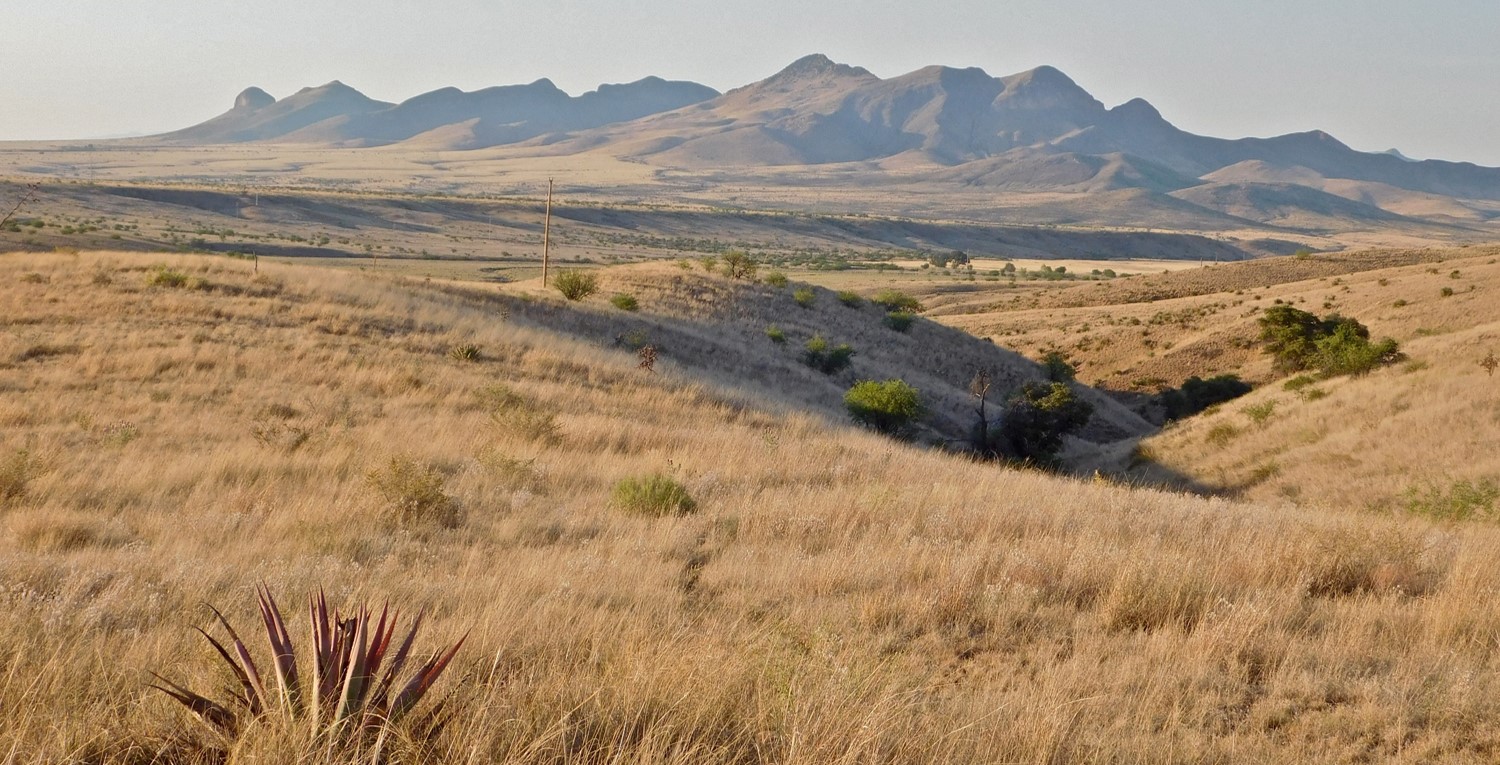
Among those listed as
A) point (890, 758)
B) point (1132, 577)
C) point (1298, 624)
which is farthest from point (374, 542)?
point (1298, 624)

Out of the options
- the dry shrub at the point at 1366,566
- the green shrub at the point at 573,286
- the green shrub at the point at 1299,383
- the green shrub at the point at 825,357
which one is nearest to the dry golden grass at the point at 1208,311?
the green shrub at the point at 1299,383

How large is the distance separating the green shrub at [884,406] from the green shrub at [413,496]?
22.6 meters

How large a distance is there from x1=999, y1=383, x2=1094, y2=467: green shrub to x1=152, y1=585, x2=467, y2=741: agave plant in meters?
34.3

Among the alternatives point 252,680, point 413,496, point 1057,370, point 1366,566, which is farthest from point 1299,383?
point 252,680

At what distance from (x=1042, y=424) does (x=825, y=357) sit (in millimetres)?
9454

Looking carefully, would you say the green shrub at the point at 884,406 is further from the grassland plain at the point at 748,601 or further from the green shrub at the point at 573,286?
the grassland plain at the point at 748,601

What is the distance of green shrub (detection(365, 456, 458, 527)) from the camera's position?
7734 millimetres

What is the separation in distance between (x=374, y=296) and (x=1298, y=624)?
2597cm

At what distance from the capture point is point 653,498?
8.62m

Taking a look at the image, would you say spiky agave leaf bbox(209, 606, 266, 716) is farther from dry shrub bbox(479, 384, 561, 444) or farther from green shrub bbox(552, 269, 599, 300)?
green shrub bbox(552, 269, 599, 300)

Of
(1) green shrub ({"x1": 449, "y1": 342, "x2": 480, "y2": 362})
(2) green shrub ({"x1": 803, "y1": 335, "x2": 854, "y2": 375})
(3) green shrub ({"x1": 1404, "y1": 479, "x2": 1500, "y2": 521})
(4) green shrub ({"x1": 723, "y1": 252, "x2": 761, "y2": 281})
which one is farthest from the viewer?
(4) green shrub ({"x1": 723, "y1": 252, "x2": 761, "y2": 281})

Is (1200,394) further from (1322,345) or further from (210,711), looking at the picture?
(210,711)

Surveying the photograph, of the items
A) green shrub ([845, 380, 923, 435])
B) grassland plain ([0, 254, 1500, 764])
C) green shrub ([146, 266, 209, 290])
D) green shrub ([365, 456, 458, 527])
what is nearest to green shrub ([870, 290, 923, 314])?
green shrub ([845, 380, 923, 435])

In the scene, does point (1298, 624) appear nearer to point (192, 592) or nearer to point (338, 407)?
point (192, 592)
